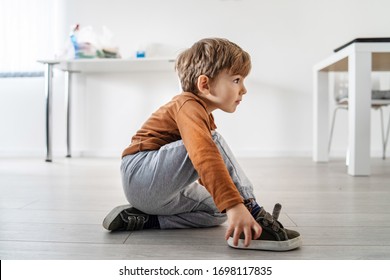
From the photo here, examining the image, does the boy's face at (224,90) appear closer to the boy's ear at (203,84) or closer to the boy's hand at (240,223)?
the boy's ear at (203,84)

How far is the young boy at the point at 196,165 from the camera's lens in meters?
0.69

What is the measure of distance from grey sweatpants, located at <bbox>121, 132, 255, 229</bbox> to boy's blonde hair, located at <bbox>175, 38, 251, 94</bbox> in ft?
0.41

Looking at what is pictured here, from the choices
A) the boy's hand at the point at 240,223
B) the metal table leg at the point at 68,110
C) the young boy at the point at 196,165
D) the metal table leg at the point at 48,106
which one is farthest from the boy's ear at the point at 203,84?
the metal table leg at the point at 68,110

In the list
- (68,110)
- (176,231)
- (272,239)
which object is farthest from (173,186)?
(68,110)

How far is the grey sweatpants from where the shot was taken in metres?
0.78

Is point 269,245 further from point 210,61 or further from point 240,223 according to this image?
point 210,61

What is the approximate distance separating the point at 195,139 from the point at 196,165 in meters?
0.04

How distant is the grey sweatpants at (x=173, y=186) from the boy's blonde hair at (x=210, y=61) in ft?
0.41

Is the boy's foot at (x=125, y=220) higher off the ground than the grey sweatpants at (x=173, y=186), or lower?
lower

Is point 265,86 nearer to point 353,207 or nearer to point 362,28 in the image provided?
point 362,28

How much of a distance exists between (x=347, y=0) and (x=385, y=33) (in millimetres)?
355

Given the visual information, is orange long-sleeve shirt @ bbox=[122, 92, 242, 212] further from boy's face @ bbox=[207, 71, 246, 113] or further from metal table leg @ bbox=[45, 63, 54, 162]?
metal table leg @ bbox=[45, 63, 54, 162]

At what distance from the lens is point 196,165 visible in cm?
70
